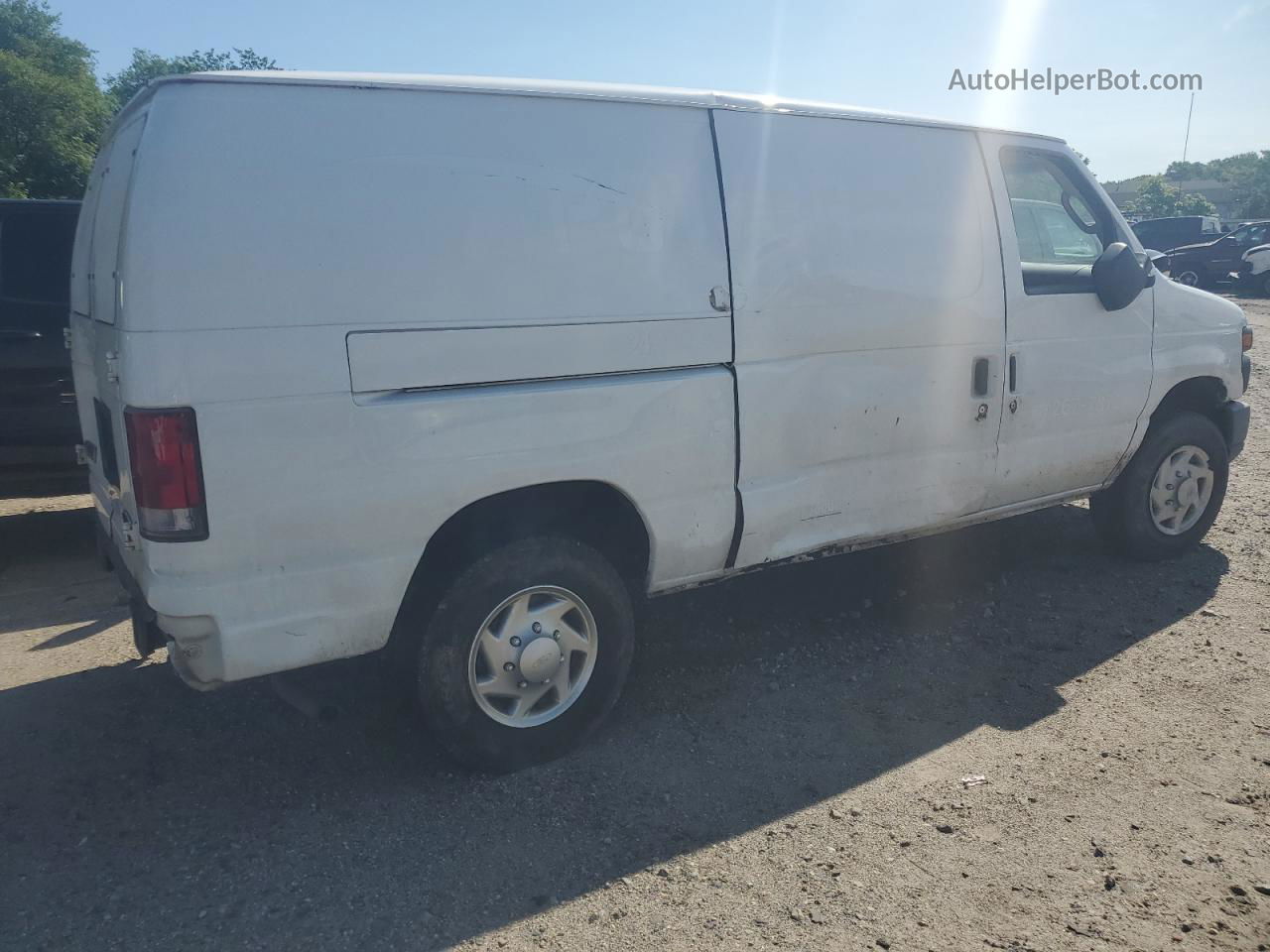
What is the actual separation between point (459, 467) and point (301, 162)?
100 cm

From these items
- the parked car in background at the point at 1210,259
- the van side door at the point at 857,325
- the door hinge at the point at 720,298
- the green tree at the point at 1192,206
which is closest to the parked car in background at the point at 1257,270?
the parked car in background at the point at 1210,259

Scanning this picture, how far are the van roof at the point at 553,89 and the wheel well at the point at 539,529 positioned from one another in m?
1.31

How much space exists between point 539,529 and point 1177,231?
91.7 feet

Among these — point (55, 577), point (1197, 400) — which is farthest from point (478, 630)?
point (1197, 400)

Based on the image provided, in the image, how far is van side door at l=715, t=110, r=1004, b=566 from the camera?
3682mm

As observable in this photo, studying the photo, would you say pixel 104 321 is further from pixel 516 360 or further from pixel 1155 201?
pixel 1155 201

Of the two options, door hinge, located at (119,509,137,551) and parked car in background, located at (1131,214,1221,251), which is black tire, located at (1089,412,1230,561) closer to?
door hinge, located at (119,509,137,551)

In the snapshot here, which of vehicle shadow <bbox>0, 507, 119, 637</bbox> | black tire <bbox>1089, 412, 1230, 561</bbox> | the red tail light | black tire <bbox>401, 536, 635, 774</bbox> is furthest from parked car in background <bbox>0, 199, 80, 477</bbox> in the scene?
black tire <bbox>1089, 412, 1230, 561</bbox>

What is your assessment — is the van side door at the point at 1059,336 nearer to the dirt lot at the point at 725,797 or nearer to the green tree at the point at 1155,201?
the dirt lot at the point at 725,797

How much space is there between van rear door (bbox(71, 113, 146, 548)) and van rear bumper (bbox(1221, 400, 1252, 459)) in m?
5.47

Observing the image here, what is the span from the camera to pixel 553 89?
3322 millimetres

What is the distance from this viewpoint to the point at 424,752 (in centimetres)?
362

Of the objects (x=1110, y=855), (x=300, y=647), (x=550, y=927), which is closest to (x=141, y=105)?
(x=300, y=647)

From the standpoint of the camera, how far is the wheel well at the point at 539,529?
129 inches
